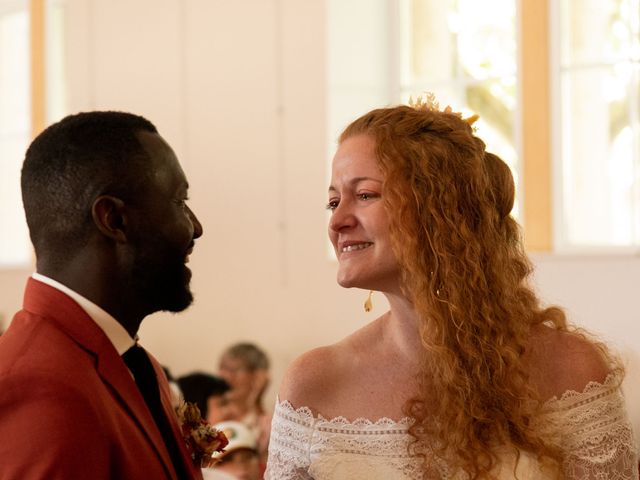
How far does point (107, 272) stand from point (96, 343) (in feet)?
0.43

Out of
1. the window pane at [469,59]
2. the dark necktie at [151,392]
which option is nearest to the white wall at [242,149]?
the window pane at [469,59]

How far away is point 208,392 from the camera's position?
6.99 metres

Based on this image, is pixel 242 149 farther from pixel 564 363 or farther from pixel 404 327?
pixel 564 363

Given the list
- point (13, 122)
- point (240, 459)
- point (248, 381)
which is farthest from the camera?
point (13, 122)

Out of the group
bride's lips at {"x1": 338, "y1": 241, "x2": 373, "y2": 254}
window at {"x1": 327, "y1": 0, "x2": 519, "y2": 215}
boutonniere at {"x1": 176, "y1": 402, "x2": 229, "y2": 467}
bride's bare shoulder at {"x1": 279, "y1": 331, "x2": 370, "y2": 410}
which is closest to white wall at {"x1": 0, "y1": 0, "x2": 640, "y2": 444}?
window at {"x1": 327, "y1": 0, "x2": 519, "y2": 215}

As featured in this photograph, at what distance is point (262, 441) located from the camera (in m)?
7.02

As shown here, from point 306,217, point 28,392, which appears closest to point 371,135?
point 28,392

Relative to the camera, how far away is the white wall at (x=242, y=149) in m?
8.34

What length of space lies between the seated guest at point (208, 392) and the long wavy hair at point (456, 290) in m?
4.13

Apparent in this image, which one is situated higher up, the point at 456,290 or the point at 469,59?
the point at 469,59

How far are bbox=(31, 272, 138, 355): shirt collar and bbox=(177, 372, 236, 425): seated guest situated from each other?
15.7ft

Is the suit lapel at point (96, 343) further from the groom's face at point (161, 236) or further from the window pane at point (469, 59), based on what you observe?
the window pane at point (469, 59)

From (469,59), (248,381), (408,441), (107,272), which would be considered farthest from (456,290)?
(469,59)

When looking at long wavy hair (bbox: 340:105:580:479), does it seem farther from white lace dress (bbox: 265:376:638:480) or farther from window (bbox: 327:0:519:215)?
window (bbox: 327:0:519:215)
